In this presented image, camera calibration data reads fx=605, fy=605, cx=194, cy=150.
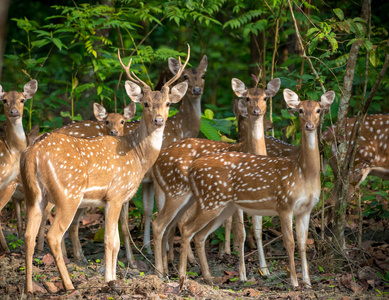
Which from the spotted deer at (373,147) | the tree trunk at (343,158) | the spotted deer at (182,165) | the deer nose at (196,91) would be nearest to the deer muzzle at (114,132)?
the spotted deer at (182,165)

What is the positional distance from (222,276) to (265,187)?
→ 4.15ft

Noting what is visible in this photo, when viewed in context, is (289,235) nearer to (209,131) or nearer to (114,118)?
(209,131)

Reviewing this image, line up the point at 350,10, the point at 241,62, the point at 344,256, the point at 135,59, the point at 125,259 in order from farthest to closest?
1. the point at 241,62
2. the point at 350,10
3. the point at 135,59
4. the point at 125,259
5. the point at 344,256

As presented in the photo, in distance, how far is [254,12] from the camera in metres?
9.19

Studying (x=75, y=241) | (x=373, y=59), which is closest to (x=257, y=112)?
(x=373, y=59)

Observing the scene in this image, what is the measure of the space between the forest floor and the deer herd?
7.5 inches

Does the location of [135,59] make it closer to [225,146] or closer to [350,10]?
[225,146]

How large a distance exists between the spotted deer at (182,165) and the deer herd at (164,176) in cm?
1

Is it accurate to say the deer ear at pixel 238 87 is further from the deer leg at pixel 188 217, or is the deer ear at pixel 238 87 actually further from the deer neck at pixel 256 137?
the deer leg at pixel 188 217

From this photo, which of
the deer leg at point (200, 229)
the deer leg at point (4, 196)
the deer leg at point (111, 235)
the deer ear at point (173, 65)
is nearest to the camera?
the deer leg at point (111, 235)

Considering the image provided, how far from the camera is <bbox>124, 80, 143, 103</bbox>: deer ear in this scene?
685cm

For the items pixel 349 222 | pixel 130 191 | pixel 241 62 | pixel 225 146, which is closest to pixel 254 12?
pixel 225 146

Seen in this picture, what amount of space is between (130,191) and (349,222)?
10.7 ft

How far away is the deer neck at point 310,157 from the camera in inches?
245
